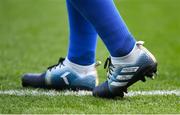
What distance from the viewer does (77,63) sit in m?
4.40

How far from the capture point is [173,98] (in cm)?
403

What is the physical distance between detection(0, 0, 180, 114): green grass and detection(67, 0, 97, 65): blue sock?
1.23 ft

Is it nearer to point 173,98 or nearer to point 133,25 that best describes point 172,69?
point 173,98

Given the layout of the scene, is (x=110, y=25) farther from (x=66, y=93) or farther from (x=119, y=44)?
(x=66, y=93)

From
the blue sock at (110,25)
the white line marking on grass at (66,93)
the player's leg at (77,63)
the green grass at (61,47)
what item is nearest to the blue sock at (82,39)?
the player's leg at (77,63)

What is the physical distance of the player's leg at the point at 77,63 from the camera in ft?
14.3

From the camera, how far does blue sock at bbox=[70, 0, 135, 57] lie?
12.6ft

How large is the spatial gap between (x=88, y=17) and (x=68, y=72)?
0.64 m

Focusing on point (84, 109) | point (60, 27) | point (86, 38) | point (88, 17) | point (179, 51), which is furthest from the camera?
point (60, 27)

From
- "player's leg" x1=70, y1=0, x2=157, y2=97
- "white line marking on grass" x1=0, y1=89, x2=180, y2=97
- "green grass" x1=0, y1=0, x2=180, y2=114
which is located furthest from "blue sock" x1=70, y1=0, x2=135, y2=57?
"white line marking on grass" x1=0, y1=89, x2=180, y2=97

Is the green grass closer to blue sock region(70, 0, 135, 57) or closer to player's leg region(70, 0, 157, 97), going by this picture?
player's leg region(70, 0, 157, 97)

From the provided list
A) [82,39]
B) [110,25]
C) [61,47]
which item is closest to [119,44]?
[110,25]

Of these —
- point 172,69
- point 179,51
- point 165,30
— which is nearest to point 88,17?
point 172,69

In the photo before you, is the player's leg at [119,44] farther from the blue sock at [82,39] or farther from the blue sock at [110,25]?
the blue sock at [82,39]
